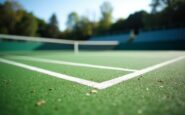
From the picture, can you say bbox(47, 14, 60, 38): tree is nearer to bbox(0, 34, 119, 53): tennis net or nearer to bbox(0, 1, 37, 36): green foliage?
bbox(0, 1, 37, 36): green foliage

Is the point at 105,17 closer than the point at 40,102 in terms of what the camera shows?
No

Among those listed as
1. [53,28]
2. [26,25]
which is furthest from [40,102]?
[53,28]

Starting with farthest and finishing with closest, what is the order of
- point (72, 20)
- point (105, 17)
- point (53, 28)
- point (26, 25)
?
point (72, 20), point (53, 28), point (105, 17), point (26, 25)

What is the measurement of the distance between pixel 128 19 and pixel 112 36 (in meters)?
9.60

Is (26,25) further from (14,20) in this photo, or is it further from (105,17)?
(105,17)

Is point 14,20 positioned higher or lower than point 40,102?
higher

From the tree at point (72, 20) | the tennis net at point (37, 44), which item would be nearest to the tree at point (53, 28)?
the tree at point (72, 20)

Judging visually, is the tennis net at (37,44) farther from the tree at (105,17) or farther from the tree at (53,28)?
the tree at (53,28)

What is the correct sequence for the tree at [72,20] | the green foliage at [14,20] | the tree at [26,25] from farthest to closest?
the tree at [72,20] → the tree at [26,25] → the green foliage at [14,20]

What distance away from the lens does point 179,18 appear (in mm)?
37844

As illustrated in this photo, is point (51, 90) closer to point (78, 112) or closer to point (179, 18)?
point (78, 112)

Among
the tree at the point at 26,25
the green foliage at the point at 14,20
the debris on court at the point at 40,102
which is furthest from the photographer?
the tree at the point at 26,25

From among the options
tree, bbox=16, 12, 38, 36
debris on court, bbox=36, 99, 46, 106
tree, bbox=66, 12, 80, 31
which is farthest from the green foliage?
debris on court, bbox=36, 99, 46, 106

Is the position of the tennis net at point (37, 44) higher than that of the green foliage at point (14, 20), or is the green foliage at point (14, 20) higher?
the green foliage at point (14, 20)
